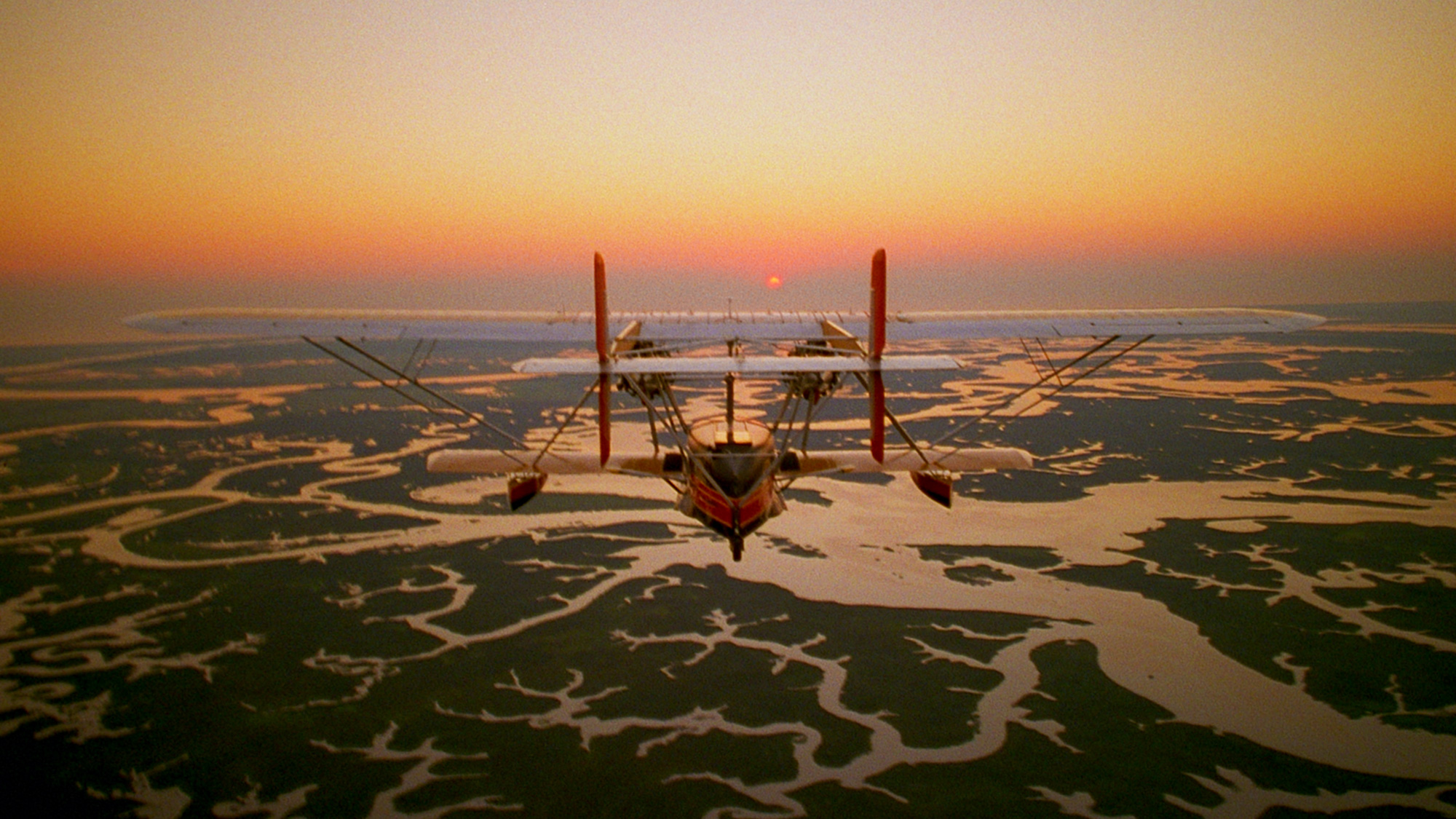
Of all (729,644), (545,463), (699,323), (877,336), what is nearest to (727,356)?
(699,323)

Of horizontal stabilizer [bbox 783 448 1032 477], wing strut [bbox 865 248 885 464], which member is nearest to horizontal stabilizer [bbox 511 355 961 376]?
wing strut [bbox 865 248 885 464]

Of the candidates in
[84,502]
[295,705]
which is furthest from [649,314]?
[84,502]

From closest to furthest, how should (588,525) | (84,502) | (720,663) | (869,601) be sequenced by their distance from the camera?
(720,663)
(869,601)
(588,525)
(84,502)

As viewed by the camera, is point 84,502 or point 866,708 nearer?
point 866,708

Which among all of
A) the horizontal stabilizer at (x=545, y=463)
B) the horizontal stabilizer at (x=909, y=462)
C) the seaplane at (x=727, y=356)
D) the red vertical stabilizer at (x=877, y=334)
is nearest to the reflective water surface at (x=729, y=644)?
the horizontal stabilizer at (x=909, y=462)

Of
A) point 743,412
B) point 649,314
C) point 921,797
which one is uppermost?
point 649,314

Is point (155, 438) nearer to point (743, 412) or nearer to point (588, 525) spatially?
point (588, 525)
